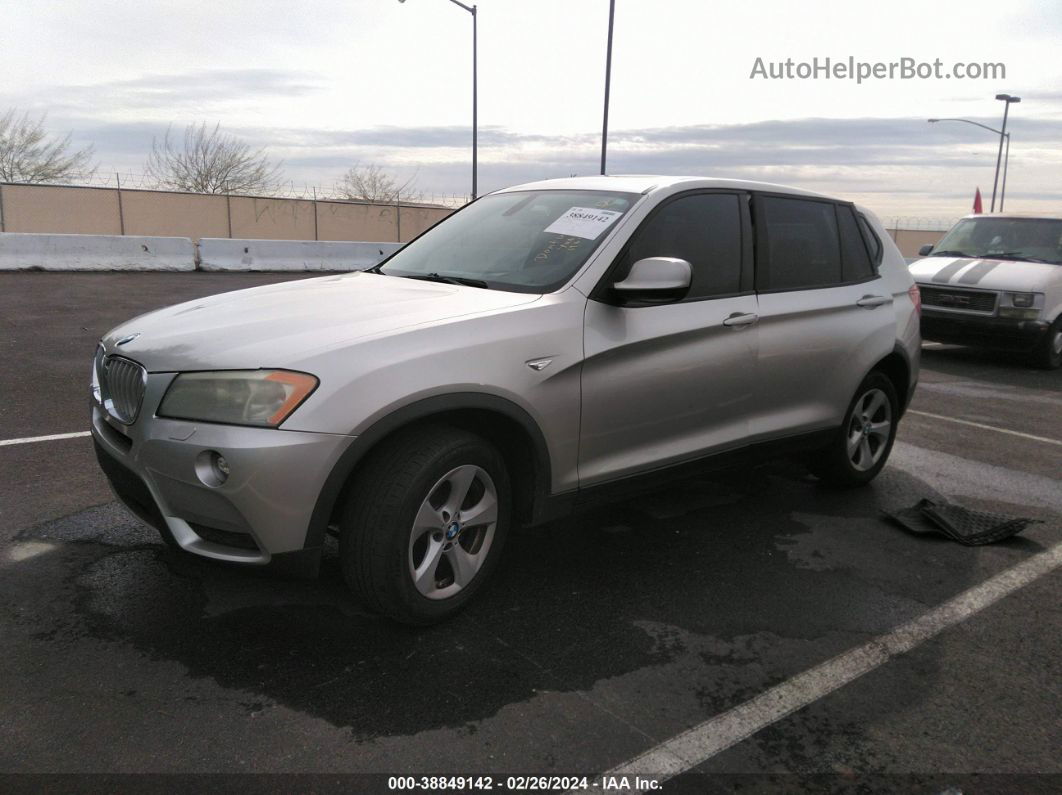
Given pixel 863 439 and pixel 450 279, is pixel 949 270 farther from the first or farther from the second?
pixel 450 279

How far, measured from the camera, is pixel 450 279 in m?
3.90

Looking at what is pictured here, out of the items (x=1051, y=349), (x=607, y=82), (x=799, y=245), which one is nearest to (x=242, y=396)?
(x=799, y=245)

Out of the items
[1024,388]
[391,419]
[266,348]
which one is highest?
[266,348]

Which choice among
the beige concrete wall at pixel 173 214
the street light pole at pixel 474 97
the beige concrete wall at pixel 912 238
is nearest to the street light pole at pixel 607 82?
the street light pole at pixel 474 97

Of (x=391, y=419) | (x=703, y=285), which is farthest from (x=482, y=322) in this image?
(x=703, y=285)

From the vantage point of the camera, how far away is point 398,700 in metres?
2.78

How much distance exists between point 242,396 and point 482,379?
832 millimetres

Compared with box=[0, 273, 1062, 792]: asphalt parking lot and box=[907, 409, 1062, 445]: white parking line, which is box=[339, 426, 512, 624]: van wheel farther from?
box=[907, 409, 1062, 445]: white parking line

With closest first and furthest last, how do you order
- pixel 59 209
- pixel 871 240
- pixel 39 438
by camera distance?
pixel 871 240 < pixel 39 438 < pixel 59 209

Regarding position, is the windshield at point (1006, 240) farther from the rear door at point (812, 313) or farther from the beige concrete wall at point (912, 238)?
the beige concrete wall at point (912, 238)

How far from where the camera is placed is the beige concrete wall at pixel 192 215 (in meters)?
31.3

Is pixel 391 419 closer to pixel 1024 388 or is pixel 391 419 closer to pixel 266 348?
pixel 266 348

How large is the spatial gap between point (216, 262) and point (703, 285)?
15.7 metres

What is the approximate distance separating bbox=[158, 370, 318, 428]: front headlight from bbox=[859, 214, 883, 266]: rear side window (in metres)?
3.79
